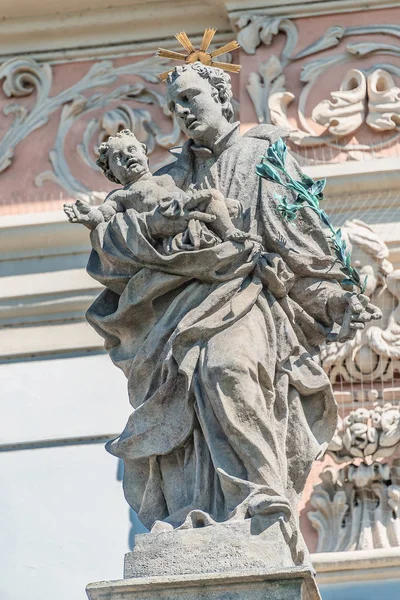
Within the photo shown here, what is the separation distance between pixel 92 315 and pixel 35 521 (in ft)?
7.14

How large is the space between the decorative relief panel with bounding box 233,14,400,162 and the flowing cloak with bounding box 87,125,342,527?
2.27 metres

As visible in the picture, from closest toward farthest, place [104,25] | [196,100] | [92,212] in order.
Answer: [92,212] < [196,100] < [104,25]

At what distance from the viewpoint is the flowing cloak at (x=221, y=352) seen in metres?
4.55

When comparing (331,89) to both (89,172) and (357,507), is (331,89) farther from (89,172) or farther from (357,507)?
(357,507)

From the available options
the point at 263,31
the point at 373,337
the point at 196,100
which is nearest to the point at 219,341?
the point at 196,100

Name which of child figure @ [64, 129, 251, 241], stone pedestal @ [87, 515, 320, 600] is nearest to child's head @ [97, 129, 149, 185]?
child figure @ [64, 129, 251, 241]

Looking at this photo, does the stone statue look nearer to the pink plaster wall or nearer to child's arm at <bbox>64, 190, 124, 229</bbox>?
child's arm at <bbox>64, 190, 124, 229</bbox>

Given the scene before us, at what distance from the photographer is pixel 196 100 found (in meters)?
4.96

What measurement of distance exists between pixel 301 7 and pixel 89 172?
3.68ft

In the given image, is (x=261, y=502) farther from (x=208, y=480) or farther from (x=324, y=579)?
(x=324, y=579)

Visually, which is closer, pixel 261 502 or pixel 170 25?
pixel 261 502

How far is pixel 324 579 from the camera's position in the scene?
6.30m

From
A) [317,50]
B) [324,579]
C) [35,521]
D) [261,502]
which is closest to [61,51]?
[317,50]

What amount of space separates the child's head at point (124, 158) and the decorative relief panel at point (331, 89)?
2.29 m
